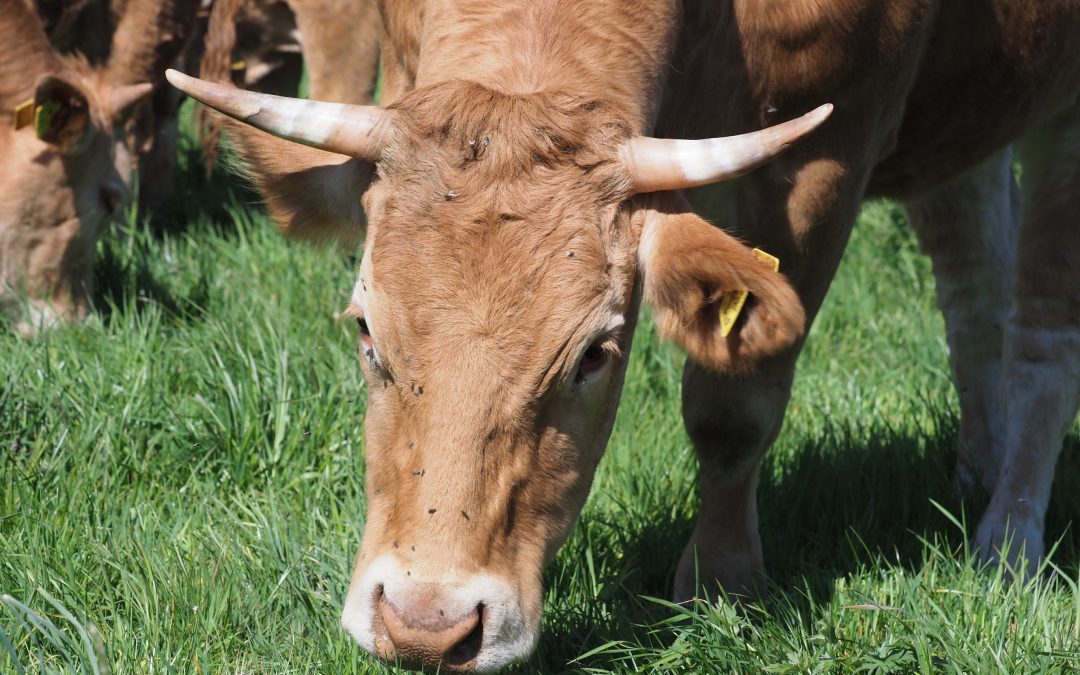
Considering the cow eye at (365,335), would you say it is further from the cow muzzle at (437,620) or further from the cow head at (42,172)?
the cow head at (42,172)

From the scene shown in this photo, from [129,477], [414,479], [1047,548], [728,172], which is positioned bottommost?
[129,477]

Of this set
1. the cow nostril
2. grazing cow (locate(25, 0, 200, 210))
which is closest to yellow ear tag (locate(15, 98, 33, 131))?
grazing cow (locate(25, 0, 200, 210))

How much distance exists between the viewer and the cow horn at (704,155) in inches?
107

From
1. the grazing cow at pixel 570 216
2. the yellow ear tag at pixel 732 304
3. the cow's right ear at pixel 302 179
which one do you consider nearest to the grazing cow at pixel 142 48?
the grazing cow at pixel 570 216

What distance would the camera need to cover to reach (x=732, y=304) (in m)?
2.83

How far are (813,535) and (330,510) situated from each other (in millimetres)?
1458

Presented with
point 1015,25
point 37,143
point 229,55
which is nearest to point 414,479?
point 1015,25

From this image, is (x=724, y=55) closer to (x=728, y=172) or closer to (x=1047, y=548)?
(x=728, y=172)

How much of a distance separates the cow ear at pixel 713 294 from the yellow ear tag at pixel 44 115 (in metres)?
4.08

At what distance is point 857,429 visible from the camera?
15.3ft

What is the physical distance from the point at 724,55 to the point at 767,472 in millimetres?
1662

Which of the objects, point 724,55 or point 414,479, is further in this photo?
point 724,55

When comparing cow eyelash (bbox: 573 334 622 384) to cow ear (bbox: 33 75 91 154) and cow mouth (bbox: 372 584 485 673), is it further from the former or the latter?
cow ear (bbox: 33 75 91 154)

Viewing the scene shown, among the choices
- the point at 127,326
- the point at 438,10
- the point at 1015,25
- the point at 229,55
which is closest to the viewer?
the point at 438,10
